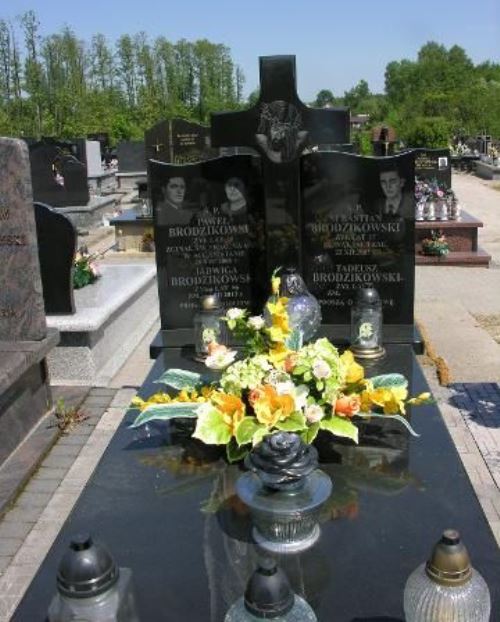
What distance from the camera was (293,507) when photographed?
2.56 m

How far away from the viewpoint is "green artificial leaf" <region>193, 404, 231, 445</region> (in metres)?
3.07

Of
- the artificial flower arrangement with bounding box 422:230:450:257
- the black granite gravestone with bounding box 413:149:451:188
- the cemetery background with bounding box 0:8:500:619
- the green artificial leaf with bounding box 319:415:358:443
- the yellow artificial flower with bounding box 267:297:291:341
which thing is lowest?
the cemetery background with bounding box 0:8:500:619

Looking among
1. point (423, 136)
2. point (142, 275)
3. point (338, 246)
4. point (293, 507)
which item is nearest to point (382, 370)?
point (338, 246)

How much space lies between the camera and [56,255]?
21.1 feet

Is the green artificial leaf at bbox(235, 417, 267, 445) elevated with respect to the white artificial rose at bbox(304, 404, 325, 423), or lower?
lower

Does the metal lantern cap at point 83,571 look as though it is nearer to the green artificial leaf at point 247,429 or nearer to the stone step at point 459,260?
the green artificial leaf at point 247,429

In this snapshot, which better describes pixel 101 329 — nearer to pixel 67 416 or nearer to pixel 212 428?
pixel 67 416

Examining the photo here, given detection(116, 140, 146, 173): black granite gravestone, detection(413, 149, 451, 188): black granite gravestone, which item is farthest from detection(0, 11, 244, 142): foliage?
detection(413, 149, 451, 188): black granite gravestone

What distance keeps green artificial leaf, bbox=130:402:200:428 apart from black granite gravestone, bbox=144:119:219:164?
41.2ft

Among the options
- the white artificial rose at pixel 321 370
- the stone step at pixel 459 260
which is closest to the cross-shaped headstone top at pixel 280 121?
the white artificial rose at pixel 321 370

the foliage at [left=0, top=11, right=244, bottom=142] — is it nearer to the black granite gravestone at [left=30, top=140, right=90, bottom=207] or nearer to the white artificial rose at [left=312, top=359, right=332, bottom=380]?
the black granite gravestone at [left=30, top=140, right=90, bottom=207]

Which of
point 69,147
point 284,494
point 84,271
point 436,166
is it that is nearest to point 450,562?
point 284,494

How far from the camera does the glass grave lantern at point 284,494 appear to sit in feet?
8.34

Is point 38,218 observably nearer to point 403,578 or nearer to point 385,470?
point 385,470
